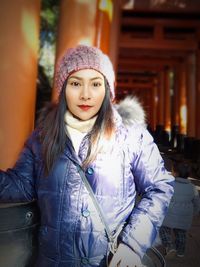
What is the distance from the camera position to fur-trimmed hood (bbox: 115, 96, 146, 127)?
1.52m

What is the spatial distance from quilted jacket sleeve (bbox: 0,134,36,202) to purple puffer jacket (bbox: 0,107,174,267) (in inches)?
Answer: 2.8

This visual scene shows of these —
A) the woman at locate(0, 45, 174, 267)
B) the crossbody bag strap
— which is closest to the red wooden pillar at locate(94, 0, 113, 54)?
the woman at locate(0, 45, 174, 267)

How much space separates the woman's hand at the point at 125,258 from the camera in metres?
1.25

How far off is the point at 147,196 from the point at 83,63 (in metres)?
0.63

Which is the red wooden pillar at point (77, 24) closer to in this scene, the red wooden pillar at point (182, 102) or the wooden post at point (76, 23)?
the wooden post at point (76, 23)

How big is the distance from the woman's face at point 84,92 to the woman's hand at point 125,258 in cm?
57

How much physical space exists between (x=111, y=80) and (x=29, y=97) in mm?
1729

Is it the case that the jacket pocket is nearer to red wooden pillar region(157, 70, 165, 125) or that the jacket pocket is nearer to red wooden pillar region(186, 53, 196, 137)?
red wooden pillar region(186, 53, 196, 137)

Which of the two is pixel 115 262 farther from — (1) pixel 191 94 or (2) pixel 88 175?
(1) pixel 191 94

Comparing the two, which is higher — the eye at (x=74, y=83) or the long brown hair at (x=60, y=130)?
the eye at (x=74, y=83)

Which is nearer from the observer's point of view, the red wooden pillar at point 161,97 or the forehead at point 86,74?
the forehead at point 86,74

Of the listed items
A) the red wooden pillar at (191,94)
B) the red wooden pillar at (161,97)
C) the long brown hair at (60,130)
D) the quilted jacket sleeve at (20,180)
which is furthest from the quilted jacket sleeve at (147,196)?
the red wooden pillar at (161,97)

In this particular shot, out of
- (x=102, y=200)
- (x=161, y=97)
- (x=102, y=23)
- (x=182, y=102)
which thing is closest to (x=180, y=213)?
(x=102, y=200)

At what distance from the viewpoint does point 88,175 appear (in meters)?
1.35
